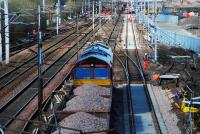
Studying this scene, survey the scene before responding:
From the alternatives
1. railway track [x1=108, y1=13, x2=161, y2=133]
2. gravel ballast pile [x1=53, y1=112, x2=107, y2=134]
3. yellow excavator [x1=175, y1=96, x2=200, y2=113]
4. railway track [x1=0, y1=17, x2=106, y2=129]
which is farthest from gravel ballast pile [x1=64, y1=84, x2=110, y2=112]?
yellow excavator [x1=175, y1=96, x2=200, y2=113]

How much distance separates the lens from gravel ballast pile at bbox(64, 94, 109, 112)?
19.0 metres

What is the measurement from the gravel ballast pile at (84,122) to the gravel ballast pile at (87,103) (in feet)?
3.42

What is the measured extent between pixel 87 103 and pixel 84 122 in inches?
110

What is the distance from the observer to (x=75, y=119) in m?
17.0

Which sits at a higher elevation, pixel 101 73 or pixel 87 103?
pixel 101 73

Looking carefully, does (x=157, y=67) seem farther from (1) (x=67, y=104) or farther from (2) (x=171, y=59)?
(1) (x=67, y=104)

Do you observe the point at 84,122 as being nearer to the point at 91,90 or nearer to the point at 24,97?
the point at 91,90

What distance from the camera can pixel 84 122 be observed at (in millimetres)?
16688

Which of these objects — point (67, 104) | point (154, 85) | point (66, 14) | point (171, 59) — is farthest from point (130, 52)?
point (66, 14)

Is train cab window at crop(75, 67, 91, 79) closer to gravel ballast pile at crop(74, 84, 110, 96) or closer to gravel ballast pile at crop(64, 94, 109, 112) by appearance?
gravel ballast pile at crop(74, 84, 110, 96)

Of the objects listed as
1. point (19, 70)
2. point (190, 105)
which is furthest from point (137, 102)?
point (19, 70)

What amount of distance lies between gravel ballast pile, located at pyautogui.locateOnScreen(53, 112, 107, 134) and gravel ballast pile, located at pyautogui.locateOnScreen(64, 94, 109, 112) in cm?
104

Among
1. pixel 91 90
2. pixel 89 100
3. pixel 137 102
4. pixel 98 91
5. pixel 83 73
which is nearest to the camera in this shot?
pixel 89 100

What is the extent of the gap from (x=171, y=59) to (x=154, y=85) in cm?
989
